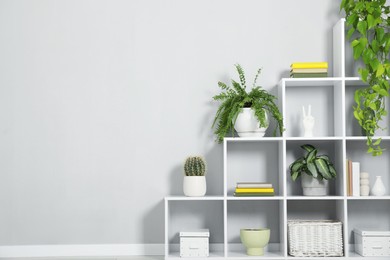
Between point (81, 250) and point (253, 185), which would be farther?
point (81, 250)

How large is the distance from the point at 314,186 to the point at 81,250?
1564 millimetres

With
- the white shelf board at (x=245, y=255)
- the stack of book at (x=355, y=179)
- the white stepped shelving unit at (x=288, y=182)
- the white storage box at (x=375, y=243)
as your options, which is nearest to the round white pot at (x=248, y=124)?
the white stepped shelving unit at (x=288, y=182)

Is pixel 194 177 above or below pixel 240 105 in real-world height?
below

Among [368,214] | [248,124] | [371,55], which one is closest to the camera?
[371,55]

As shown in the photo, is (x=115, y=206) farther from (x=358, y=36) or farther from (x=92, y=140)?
(x=358, y=36)

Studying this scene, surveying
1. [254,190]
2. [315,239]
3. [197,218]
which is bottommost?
[315,239]

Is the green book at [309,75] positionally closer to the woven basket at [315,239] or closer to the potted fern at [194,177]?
the potted fern at [194,177]

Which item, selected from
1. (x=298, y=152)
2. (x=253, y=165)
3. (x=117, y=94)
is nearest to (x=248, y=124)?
(x=253, y=165)

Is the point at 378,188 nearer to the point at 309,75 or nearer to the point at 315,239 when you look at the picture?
A: the point at 315,239

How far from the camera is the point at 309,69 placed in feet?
13.1

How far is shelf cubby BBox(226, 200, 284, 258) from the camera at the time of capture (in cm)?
415

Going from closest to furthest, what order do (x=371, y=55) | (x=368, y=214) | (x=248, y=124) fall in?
1. (x=371, y=55)
2. (x=248, y=124)
3. (x=368, y=214)

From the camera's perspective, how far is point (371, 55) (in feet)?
12.6

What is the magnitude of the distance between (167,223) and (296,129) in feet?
3.48
